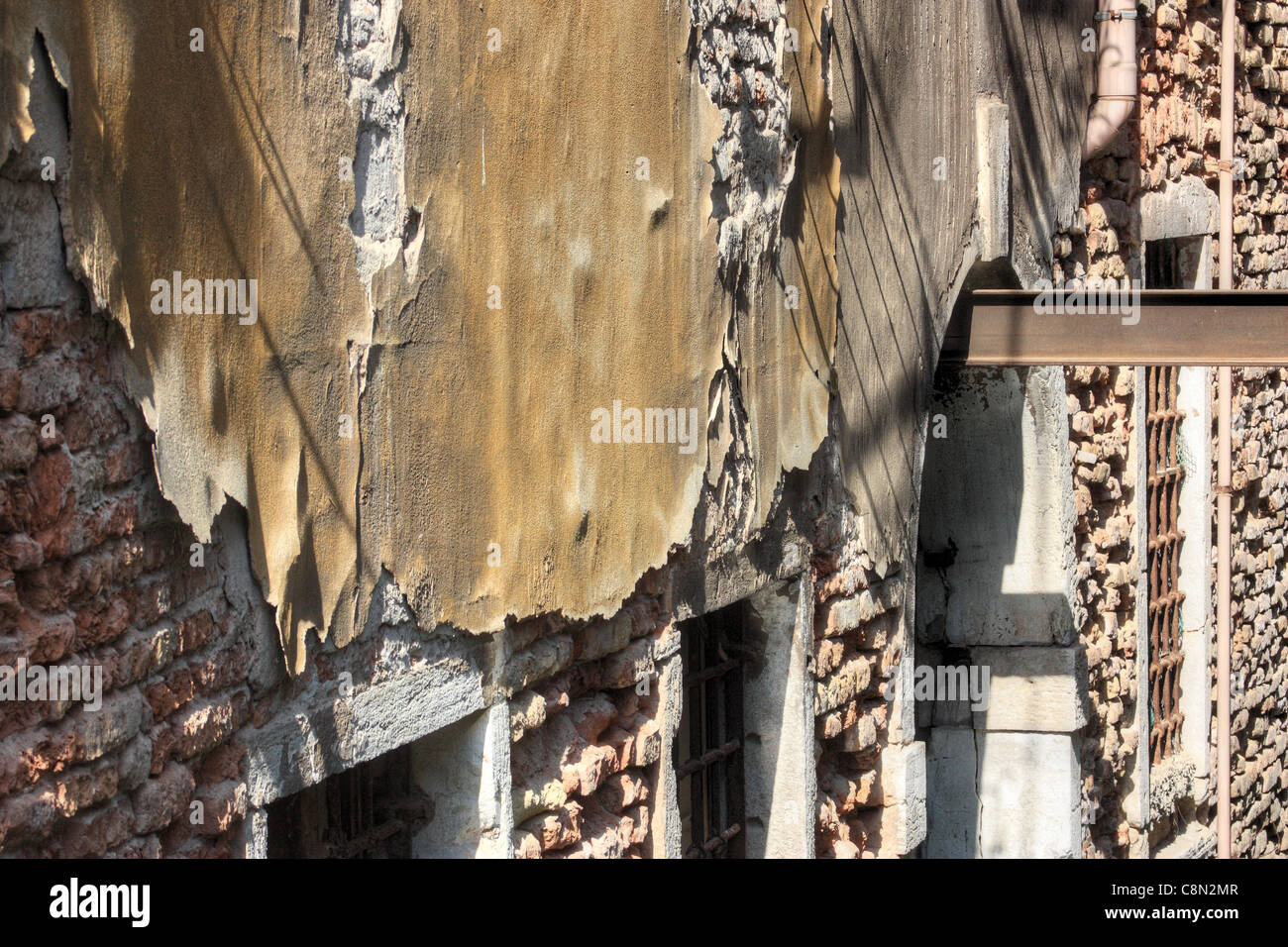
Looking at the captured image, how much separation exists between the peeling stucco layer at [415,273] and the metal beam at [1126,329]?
1620 millimetres

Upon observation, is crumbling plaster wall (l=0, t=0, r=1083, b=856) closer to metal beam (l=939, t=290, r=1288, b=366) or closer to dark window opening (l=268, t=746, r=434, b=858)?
dark window opening (l=268, t=746, r=434, b=858)

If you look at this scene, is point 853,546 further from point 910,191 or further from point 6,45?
point 6,45

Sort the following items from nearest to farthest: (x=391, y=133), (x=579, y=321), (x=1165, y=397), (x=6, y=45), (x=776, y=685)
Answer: (x=6, y=45)
(x=391, y=133)
(x=579, y=321)
(x=776, y=685)
(x=1165, y=397)

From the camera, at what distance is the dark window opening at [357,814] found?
11.3 ft

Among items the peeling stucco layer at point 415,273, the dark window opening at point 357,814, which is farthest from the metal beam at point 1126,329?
the dark window opening at point 357,814

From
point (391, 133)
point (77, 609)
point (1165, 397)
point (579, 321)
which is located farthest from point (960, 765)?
point (77, 609)

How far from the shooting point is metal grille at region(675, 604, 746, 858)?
5.14 metres

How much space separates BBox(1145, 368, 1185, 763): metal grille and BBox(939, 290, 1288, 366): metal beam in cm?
259

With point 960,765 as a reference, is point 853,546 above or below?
above

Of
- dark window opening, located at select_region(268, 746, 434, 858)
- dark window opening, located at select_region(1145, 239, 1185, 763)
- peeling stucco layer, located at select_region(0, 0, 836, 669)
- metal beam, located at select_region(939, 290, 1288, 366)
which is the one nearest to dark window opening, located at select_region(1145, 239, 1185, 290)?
dark window opening, located at select_region(1145, 239, 1185, 763)

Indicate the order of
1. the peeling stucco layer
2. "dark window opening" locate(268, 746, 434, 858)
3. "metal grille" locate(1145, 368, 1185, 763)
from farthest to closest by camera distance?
"metal grille" locate(1145, 368, 1185, 763) → "dark window opening" locate(268, 746, 434, 858) → the peeling stucco layer

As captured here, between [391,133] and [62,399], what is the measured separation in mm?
1024

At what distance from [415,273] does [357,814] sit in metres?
1.22

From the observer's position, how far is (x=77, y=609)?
2.61 m
